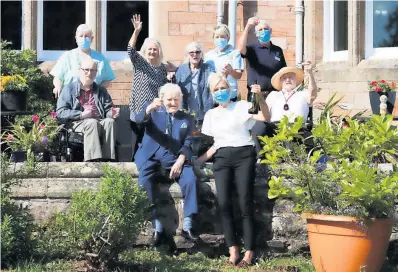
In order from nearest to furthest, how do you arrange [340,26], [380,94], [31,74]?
[31,74]
[380,94]
[340,26]

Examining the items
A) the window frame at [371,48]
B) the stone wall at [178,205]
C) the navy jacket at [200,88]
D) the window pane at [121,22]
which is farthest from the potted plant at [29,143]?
the window frame at [371,48]

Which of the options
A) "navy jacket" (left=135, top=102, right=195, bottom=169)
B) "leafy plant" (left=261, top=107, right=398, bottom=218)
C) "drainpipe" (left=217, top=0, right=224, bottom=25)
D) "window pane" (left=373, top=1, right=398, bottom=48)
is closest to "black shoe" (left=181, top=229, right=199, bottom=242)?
"navy jacket" (left=135, top=102, right=195, bottom=169)

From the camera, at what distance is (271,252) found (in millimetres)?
7996

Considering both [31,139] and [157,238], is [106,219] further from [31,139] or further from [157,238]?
[31,139]

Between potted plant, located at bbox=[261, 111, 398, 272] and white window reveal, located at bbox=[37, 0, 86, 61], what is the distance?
5.76m

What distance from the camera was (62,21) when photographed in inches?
490

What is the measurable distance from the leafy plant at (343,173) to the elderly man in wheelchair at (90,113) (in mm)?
1839

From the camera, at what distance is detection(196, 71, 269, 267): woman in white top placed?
7613 millimetres

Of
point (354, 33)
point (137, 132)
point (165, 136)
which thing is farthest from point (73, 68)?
point (354, 33)

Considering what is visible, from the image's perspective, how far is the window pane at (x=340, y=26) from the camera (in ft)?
41.5

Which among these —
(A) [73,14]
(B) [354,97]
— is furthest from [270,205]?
(A) [73,14]

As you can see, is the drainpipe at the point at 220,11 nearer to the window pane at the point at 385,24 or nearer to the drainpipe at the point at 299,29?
the drainpipe at the point at 299,29

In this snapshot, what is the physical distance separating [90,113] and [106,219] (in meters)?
2.03

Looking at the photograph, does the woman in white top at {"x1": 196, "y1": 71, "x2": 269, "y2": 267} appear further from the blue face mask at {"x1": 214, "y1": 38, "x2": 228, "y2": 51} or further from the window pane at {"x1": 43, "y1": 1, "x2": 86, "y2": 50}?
the window pane at {"x1": 43, "y1": 1, "x2": 86, "y2": 50}
